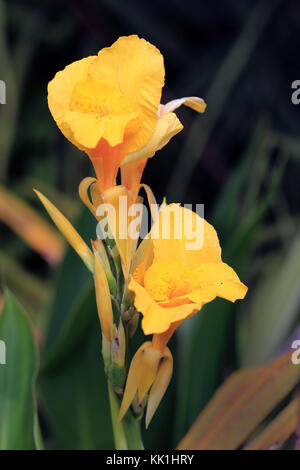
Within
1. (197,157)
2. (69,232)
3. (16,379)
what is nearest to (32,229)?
(197,157)

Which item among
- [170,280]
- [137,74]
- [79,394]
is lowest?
[79,394]

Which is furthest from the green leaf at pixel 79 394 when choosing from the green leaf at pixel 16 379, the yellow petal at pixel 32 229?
the yellow petal at pixel 32 229

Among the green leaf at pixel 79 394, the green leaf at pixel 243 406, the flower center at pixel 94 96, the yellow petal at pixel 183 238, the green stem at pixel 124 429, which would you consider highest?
the flower center at pixel 94 96

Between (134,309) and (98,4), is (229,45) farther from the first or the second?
(134,309)

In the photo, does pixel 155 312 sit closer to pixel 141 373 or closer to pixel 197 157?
pixel 141 373

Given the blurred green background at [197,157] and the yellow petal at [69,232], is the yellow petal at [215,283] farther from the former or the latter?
the blurred green background at [197,157]

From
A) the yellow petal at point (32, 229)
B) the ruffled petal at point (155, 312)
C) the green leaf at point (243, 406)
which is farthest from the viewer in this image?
the yellow petal at point (32, 229)

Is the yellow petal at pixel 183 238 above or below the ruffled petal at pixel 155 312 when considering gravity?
above

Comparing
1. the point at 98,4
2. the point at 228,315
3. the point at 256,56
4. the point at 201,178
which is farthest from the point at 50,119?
the point at 228,315
